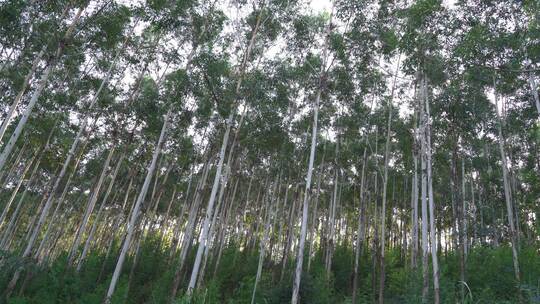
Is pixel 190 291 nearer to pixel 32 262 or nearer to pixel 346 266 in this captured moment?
pixel 32 262

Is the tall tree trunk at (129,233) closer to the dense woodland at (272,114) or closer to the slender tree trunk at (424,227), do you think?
the dense woodland at (272,114)

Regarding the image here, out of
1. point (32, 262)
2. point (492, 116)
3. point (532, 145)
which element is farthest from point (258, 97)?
point (532, 145)

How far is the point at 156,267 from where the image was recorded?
16.0 m

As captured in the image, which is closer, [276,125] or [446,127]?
[446,127]

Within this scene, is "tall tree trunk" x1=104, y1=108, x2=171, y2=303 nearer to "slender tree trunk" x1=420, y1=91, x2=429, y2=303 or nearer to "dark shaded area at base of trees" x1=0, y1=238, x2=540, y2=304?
"dark shaded area at base of trees" x1=0, y1=238, x2=540, y2=304

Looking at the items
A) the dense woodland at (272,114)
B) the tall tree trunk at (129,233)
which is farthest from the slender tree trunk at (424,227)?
the tall tree trunk at (129,233)

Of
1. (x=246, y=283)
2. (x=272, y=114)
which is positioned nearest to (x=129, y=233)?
(x=246, y=283)

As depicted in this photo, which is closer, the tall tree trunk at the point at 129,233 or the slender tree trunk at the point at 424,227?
the slender tree trunk at the point at 424,227

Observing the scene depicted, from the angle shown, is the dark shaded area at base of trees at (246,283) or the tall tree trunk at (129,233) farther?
the dark shaded area at base of trees at (246,283)

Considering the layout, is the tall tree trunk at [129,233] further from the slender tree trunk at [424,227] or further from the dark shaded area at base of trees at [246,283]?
the slender tree trunk at [424,227]

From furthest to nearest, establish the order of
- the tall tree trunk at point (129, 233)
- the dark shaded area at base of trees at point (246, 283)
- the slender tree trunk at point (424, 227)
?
1. the dark shaded area at base of trees at point (246, 283)
2. the tall tree trunk at point (129, 233)
3. the slender tree trunk at point (424, 227)

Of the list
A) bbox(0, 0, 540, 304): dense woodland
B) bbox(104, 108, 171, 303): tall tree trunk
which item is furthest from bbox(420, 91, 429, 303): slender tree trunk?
bbox(104, 108, 171, 303): tall tree trunk

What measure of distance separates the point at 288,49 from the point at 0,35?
32.0 feet

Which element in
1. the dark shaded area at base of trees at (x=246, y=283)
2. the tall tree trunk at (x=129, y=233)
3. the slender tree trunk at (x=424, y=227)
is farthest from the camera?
the dark shaded area at base of trees at (x=246, y=283)
